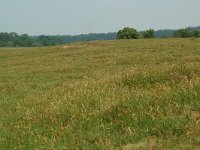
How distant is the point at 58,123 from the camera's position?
33.3 feet

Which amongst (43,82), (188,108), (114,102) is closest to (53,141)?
(114,102)

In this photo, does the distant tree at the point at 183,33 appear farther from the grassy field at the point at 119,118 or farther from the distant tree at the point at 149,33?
the grassy field at the point at 119,118

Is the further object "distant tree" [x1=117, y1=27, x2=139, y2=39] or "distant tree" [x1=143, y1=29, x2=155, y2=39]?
"distant tree" [x1=143, y1=29, x2=155, y2=39]

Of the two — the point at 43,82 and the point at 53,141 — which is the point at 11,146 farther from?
the point at 43,82

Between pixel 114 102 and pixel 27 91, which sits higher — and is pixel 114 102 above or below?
above

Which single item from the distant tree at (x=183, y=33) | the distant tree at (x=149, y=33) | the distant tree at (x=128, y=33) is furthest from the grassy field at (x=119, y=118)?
the distant tree at (x=183, y=33)

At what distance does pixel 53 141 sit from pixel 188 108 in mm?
2687

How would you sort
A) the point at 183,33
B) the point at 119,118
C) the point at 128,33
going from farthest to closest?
1. the point at 183,33
2. the point at 128,33
3. the point at 119,118

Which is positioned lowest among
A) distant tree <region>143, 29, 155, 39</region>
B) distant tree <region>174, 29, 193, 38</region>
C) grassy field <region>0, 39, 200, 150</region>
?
distant tree <region>174, 29, 193, 38</region>

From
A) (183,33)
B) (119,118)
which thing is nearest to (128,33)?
(183,33)

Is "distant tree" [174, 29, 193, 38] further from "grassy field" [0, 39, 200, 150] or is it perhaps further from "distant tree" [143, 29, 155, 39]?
"grassy field" [0, 39, 200, 150]

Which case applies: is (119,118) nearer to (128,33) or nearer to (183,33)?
(128,33)

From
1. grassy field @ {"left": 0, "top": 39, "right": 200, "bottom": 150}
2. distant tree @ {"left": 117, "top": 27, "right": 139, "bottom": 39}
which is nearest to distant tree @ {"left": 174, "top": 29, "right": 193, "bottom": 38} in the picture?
distant tree @ {"left": 117, "top": 27, "right": 139, "bottom": 39}

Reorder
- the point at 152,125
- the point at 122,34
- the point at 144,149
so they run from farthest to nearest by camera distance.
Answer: the point at 122,34 < the point at 152,125 < the point at 144,149
